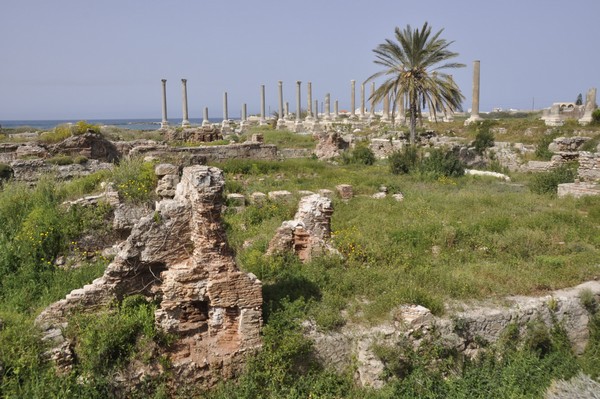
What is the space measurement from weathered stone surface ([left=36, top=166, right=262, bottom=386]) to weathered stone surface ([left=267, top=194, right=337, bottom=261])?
2274mm

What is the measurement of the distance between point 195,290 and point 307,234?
300cm

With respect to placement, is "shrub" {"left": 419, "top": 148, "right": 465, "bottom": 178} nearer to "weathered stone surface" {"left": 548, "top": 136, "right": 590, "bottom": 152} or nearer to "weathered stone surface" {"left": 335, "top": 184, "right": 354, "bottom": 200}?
"weathered stone surface" {"left": 335, "top": 184, "right": 354, "bottom": 200}

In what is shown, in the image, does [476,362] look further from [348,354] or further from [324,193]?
[324,193]

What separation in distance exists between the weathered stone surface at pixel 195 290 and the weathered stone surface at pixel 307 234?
2.27 m

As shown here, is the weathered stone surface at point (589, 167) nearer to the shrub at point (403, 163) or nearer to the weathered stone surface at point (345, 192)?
the shrub at point (403, 163)

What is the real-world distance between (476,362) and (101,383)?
200 inches

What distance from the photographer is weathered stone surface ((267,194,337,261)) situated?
834 cm

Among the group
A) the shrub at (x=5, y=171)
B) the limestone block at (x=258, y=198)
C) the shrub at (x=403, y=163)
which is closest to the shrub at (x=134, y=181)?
the limestone block at (x=258, y=198)

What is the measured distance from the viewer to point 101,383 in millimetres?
5141

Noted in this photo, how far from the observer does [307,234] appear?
8.46 meters

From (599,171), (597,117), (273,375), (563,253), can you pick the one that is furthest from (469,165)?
(273,375)

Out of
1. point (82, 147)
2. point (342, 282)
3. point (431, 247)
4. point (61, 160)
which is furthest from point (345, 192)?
point (82, 147)

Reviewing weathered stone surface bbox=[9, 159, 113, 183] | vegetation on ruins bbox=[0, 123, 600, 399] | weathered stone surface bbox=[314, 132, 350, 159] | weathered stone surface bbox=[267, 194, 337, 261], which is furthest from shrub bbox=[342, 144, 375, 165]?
weathered stone surface bbox=[267, 194, 337, 261]

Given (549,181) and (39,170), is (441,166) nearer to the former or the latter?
(549,181)
